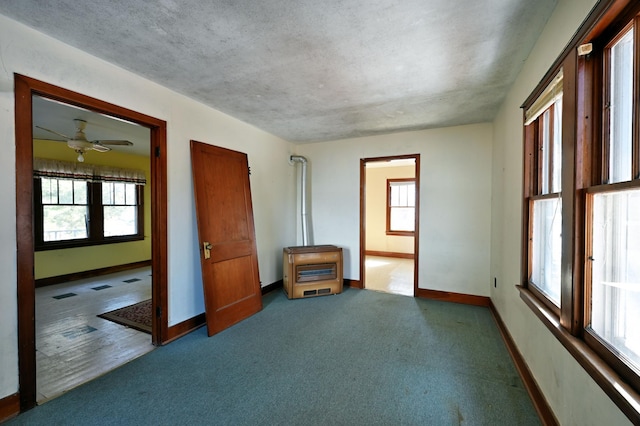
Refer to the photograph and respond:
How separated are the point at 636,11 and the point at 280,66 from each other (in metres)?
1.97

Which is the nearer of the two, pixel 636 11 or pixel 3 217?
pixel 636 11

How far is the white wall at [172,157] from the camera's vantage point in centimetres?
167

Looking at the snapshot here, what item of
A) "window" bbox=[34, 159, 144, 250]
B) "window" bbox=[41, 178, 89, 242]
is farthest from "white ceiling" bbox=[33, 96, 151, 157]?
"window" bbox=[41, 178, 89, 242]

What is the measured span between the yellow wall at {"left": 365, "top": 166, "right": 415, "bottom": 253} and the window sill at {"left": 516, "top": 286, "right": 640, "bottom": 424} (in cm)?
564

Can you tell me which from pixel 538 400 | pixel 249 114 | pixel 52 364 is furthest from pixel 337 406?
pixel 249 114

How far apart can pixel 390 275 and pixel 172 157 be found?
4248 millimetres

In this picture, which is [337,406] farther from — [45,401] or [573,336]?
[45,401]

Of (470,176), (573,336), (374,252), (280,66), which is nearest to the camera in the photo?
(573,336)

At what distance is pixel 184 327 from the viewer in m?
2.79

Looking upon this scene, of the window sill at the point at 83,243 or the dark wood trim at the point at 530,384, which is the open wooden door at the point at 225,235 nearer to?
the dark wood trim at the point at 530,384

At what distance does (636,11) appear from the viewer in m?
1.00

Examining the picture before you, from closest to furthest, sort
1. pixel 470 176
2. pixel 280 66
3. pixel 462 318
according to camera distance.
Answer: pixel 280 66
pixel 462 318
pixel 470 176

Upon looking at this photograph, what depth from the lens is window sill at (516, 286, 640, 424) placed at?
87cm

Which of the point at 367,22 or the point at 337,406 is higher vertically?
the point at 367,22
